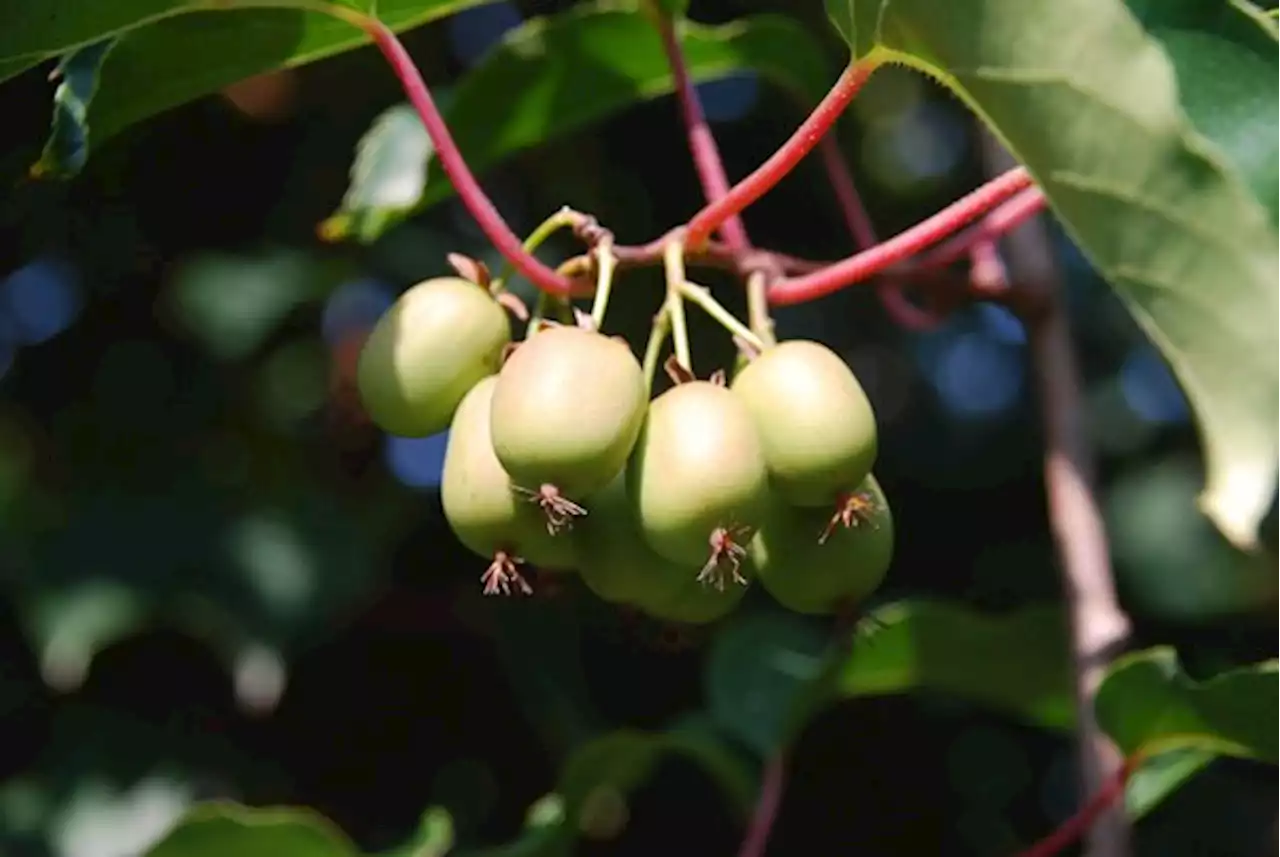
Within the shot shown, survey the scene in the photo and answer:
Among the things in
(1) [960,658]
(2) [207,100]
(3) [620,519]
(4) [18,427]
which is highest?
(3) [620,519]

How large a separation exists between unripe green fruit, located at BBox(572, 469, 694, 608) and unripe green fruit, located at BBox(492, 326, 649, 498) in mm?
52

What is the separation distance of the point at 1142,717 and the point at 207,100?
1342mm

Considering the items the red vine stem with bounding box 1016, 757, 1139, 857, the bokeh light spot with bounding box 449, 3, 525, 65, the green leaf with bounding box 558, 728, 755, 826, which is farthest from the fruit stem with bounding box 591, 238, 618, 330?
the bokeh light spot with bounding box 449, 3, 525, 65

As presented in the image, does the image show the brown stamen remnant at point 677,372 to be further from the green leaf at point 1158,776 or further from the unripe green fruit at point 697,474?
the green leaf at point 1158,776

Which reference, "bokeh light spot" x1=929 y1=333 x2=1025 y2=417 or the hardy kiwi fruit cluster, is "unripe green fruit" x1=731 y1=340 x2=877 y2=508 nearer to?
the hardy kiwi fruit cluster

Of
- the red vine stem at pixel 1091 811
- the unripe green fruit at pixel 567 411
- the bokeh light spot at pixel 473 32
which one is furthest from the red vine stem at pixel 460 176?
the bokeh light spot at pixel 473 32

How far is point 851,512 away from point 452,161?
341mm

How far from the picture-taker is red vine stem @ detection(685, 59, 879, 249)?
98 centimetres

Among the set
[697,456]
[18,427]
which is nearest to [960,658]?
[697,456]

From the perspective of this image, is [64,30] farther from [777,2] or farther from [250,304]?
[777,2]

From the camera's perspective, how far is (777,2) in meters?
2.37

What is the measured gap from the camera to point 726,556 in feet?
3.19

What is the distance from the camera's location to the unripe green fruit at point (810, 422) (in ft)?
3.18

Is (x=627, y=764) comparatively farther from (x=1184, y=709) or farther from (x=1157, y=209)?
(x=1157, y=209)
